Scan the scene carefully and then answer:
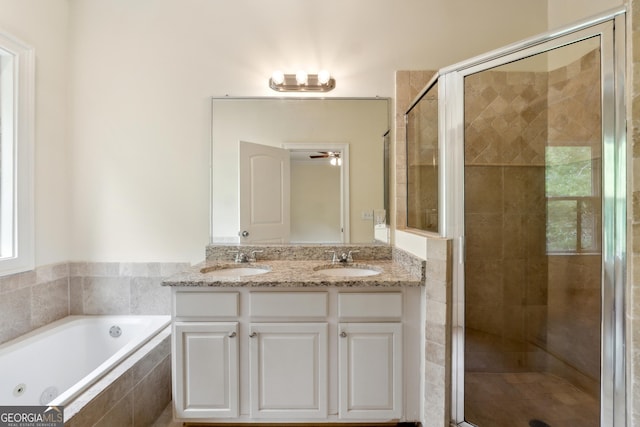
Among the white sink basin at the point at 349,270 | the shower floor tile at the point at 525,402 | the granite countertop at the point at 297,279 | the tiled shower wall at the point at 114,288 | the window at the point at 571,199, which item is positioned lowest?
the shower floor tile at the point at 525,402

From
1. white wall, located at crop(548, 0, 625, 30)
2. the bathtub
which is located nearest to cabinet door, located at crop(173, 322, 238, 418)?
the bathtub

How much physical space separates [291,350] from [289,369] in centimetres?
10

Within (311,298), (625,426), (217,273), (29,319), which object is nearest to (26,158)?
(29,319)

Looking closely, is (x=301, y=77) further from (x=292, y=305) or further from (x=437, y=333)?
(x=437, y=333)

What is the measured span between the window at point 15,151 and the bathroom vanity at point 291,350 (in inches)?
45.5

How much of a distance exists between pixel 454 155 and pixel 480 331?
114 cm

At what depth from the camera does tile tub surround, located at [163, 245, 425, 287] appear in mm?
1440

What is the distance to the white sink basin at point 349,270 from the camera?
5.86 feet

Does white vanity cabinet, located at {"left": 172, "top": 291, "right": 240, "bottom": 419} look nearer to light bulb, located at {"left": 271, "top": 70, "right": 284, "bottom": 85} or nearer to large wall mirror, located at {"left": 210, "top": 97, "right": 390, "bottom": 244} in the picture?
large wall mirror, located at {"left": 210, "top": 97, "right": 390, "bottom": 244}

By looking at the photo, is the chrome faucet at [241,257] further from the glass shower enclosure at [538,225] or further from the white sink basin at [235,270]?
the glass shower enclosure at [538,225]

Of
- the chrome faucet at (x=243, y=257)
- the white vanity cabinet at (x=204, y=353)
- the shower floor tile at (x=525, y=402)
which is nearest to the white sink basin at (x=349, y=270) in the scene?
the chrome faucet at (x=243, y=257)

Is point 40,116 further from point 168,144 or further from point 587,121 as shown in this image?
point 587,121

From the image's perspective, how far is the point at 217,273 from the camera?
69.8 inches

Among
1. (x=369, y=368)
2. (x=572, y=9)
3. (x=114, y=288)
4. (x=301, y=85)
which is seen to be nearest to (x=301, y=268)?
(x=369, y=368)
